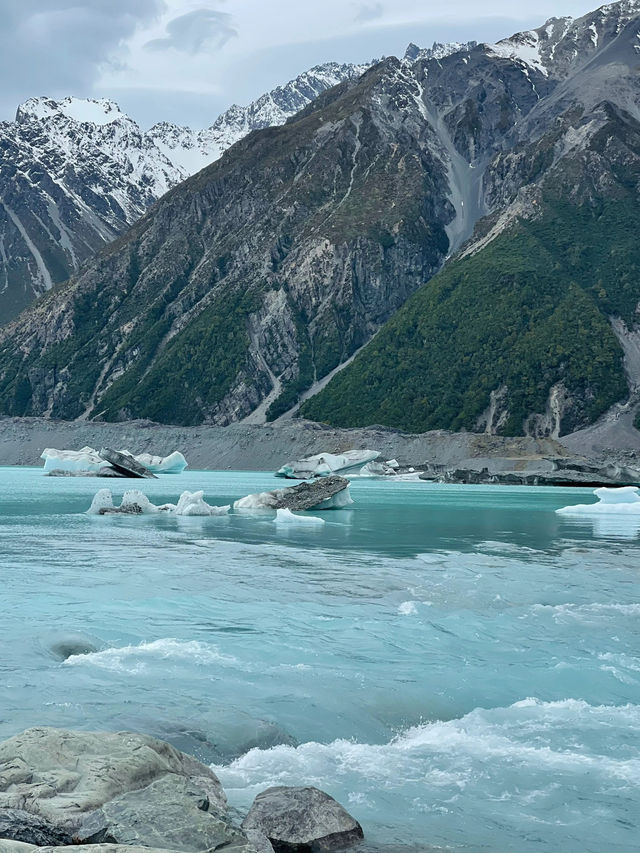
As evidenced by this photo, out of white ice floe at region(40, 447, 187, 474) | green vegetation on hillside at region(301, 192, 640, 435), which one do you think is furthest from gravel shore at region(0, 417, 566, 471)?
green vegetation on hillside at region(301, 192, 640, 435)

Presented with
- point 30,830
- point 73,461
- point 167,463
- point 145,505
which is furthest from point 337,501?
point 73,461

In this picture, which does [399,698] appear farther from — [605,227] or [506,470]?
[605,227]

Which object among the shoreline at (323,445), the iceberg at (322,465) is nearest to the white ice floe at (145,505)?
the iceberg at (322,465)

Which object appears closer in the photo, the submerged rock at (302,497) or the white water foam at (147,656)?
the white water foam at (147,656)

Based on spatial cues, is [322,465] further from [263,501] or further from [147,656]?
[147,656]

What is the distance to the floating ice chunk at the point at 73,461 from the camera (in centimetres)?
11106

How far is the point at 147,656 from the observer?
1627 centimetres

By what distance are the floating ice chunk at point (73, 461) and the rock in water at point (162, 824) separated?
104019 mm

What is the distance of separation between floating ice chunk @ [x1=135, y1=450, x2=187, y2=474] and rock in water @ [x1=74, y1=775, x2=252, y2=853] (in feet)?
351

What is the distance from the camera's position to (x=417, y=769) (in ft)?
36.5

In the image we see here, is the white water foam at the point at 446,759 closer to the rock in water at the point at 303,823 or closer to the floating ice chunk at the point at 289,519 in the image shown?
the rock in water at the point at 303,823

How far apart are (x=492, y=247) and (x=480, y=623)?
184 m

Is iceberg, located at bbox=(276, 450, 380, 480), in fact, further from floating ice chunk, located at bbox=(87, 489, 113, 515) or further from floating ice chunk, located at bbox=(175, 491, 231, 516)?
floating ice chunk, located at bbox=(87, 489, 113, 515)

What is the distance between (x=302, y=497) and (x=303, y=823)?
4918cm
